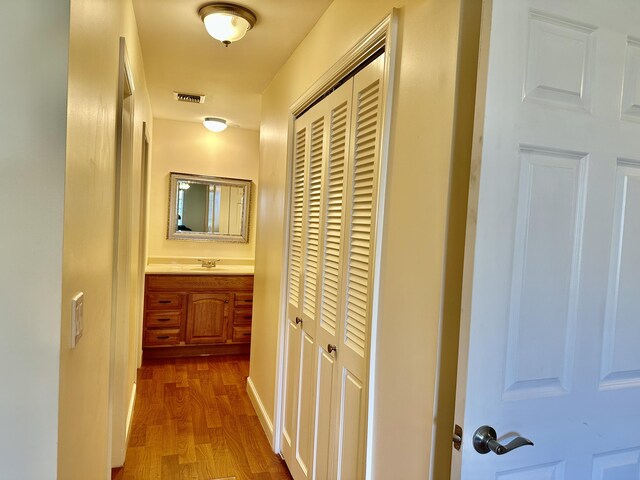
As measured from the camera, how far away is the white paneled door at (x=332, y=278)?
1.49 meters

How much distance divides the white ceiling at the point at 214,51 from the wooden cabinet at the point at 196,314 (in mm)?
1668

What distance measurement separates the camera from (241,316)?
4301 mm

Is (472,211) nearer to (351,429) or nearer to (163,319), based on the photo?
(351,429)

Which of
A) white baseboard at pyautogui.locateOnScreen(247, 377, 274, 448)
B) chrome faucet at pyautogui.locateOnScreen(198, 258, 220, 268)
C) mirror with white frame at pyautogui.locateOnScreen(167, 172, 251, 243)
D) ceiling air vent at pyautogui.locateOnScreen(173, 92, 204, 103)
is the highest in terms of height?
ceiling air vent at pyautogui.locateOnScreen(173, 92, 204, 103)

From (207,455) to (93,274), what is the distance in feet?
5.52

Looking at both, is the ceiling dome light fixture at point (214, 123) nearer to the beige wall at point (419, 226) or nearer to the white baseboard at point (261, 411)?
the white baseboard at point (261, 411)

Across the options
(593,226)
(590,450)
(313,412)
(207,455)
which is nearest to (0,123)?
(593,226)

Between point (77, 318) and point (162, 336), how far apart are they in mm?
3294

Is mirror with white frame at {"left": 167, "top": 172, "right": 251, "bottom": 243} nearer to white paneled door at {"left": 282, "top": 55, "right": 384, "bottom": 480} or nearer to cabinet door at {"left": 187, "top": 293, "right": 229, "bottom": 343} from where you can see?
cabinet door at {"left": 187, "top": 293, "right": 229, "bottom": 343}

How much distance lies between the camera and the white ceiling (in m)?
2.01

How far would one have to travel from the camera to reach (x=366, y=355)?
1.39m

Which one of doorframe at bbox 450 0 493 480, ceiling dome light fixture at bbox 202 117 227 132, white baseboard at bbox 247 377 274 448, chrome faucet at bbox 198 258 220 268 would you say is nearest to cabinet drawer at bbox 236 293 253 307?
chrome faucet at bbox 198 258 220 268

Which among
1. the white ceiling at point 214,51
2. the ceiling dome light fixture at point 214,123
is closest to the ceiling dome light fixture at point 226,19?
the white ceiling at point 214,51

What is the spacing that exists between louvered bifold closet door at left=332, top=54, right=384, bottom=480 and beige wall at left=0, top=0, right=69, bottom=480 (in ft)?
2.86
